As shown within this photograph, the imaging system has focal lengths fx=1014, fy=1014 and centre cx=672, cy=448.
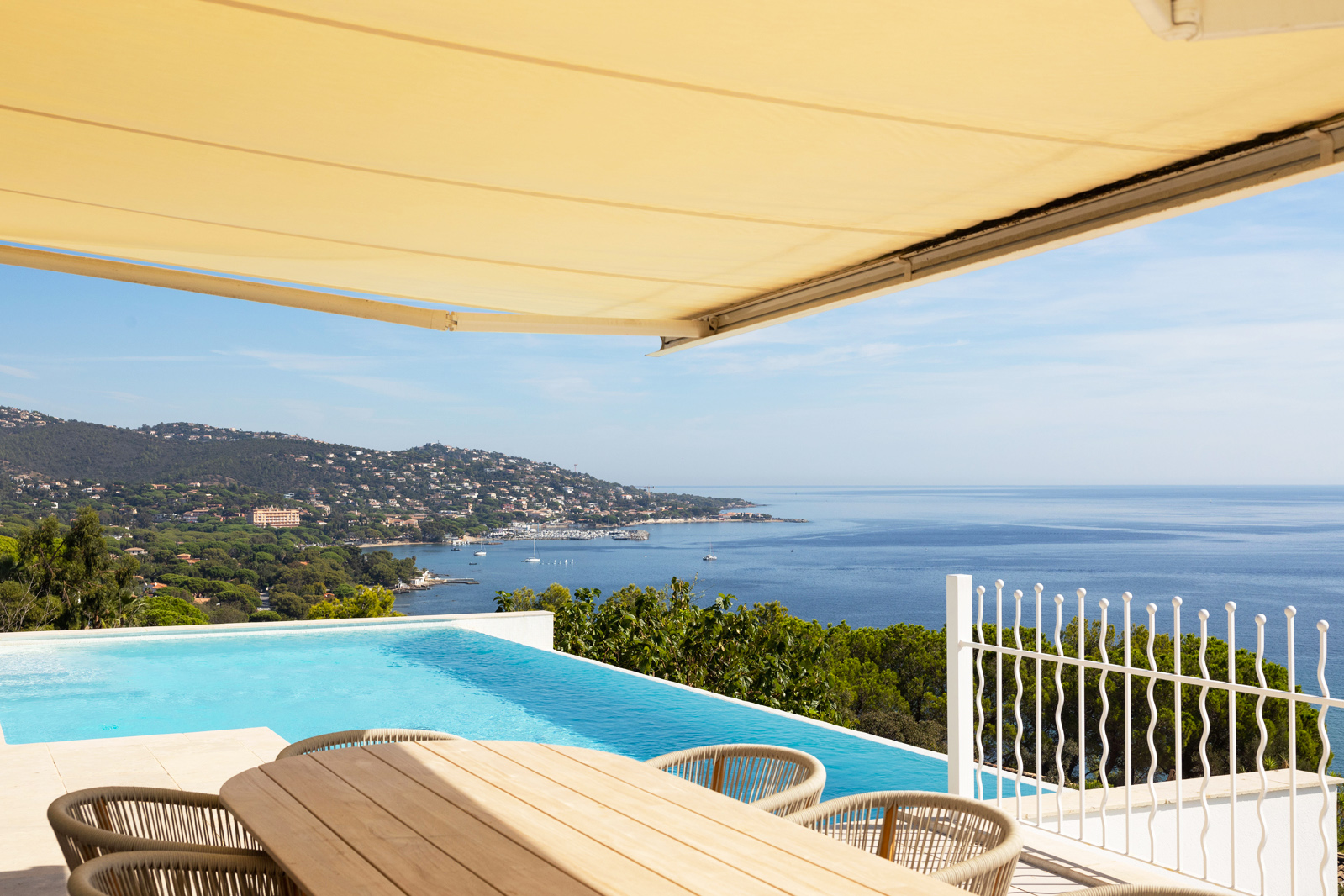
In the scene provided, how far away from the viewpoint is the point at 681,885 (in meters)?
2.33

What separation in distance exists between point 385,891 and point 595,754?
1.44m

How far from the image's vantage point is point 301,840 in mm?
2607

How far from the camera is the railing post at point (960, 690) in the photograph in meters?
5.61

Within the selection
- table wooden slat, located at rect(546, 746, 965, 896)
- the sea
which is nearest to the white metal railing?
table wooden slat, located at rect(546, 746, 965, 896)

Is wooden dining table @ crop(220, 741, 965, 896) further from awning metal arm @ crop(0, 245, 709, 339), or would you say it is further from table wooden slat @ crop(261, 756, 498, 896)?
awning metal arm @ crop(0, 245, 709, 339)

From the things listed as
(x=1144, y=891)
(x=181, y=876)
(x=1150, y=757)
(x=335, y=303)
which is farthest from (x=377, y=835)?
(x=1150, y=757)

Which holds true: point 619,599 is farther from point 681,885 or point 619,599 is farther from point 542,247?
point 681,885

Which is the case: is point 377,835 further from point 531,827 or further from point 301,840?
point 531,827

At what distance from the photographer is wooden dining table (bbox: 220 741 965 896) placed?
234cm

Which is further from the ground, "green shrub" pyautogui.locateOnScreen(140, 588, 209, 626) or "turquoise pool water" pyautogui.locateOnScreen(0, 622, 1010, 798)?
"turquoise pool water" pyautogui.locateOnScreen(0, 622, 1010, 798)

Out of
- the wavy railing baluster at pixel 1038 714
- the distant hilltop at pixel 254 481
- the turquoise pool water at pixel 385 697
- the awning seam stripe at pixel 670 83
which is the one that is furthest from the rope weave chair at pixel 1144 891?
the distant hilltop at pixel 254 481

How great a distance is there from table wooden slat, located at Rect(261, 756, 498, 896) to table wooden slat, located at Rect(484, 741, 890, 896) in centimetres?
59

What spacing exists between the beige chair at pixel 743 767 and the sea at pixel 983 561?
30.8 meters

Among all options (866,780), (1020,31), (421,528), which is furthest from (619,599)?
(421,528)
